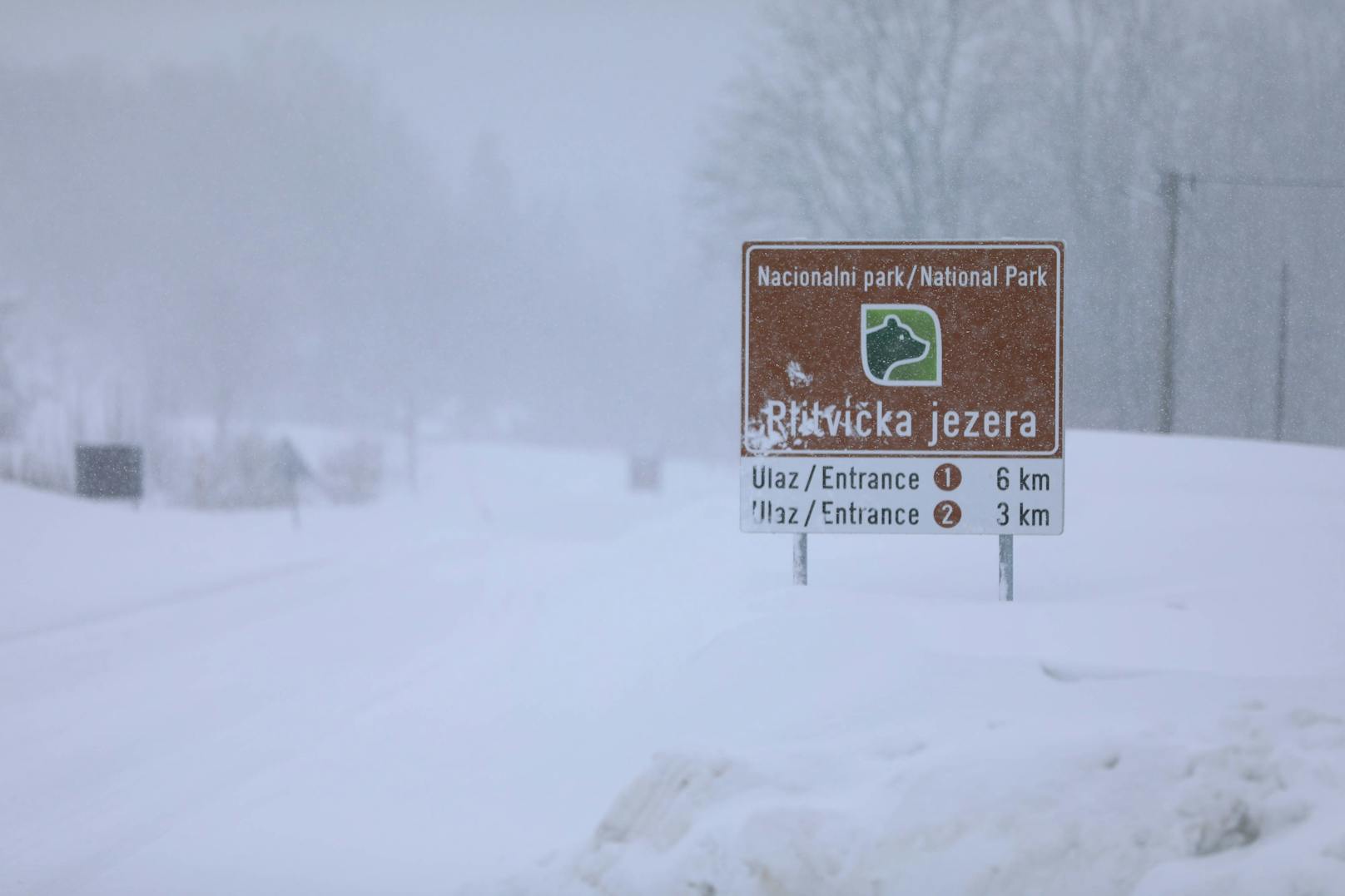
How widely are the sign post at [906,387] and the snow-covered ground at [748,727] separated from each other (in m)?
0.61

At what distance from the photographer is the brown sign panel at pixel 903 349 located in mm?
7879

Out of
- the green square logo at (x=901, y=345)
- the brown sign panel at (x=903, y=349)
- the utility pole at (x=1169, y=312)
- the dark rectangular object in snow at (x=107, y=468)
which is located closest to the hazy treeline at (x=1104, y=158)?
the utility pole at (x=1169, y=312)

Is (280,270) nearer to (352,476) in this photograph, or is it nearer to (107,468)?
(352,476)

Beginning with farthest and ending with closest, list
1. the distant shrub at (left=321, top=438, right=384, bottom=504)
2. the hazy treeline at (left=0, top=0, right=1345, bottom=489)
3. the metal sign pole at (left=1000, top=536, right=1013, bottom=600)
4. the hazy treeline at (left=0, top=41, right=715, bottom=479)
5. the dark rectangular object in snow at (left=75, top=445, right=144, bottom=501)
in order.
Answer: the hazy treeline at (left=0, top=41, right=715, bottom=479)
the distant shrub at (left=321, top=438, right=384, bottom=504)
the hazy treeline at (left=0, top=0, right=1345, bottom=489)
the dark rectangular object in snow at (left=75, top=445, right=144, bottom=501)
the metal sign pole at (left=1000, top=536, right=1013, bottom=600)

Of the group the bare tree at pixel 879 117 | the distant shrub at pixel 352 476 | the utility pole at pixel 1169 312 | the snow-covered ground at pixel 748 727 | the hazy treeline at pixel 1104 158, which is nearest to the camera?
the snow-covered ground at pixel 748 727

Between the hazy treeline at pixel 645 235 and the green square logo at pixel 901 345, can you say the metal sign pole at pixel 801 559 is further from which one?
the hazy treeline at pixel 645 235

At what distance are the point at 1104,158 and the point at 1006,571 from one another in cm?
3149

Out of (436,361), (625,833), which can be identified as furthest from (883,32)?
(436,361)

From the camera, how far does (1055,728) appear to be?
504cm

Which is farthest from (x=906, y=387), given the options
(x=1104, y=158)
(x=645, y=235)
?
(x=645, y=235)

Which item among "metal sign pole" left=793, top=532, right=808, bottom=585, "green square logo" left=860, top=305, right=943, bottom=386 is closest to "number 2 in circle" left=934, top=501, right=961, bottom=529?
"green square logo" left=860, top=305, right=943, bottom=386

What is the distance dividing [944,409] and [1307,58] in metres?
38.7

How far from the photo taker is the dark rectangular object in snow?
23.5 meters

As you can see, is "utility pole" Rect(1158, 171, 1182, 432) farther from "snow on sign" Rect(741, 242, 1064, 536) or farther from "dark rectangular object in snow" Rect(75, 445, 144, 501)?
"dark rectangular object in snow" Rect(75, 445, 144, 501)
